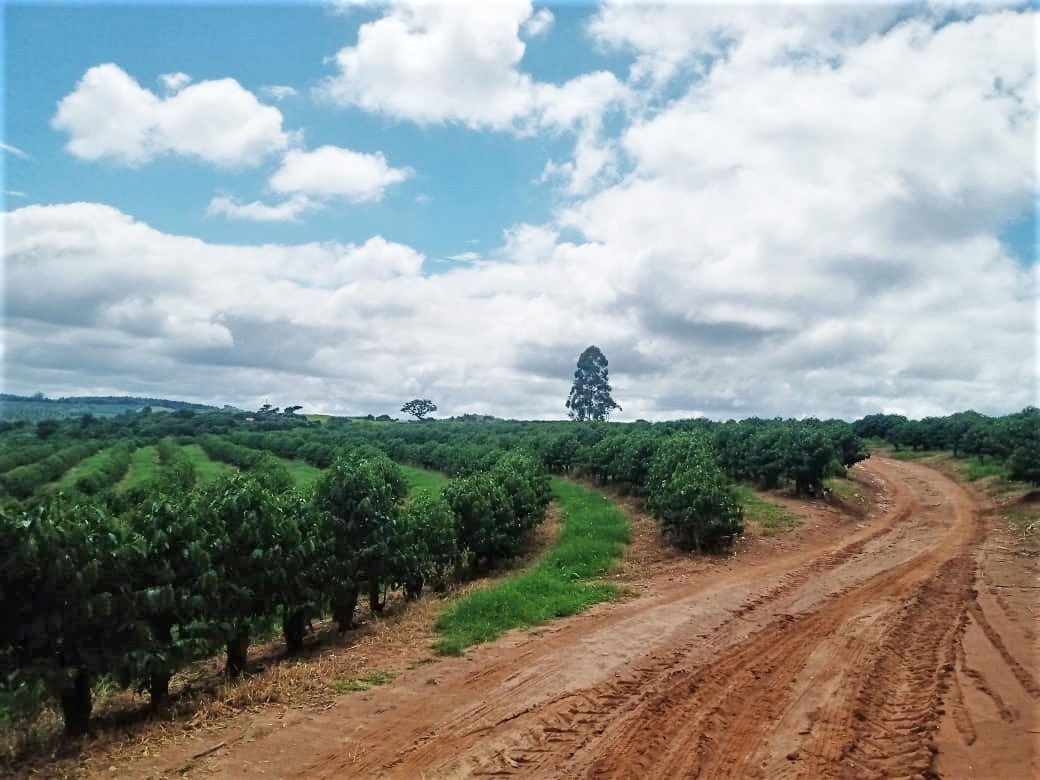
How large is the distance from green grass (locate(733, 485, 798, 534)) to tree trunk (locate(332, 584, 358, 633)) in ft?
51.9

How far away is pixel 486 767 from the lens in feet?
28.2

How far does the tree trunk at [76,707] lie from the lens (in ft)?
32.5

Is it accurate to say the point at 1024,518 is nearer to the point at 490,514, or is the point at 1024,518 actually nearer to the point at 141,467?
the point at 490,514

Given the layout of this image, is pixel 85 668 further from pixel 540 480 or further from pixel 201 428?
pixel 201 428

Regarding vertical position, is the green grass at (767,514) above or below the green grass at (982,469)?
below

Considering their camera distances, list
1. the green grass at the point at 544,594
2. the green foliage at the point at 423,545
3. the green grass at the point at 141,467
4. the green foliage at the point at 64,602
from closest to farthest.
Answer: the green foliage at the point at 64,602, the green grass at the point at 544,594, the green foliage at the point at 423,545, the green grass at the point at 141,467

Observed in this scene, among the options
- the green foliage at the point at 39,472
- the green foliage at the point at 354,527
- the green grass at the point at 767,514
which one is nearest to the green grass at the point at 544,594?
the green foliage at the point at 354,527

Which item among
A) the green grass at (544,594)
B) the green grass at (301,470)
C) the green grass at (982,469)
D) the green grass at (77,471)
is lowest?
the green grass at (77,471)

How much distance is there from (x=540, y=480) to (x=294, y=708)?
22.5 m

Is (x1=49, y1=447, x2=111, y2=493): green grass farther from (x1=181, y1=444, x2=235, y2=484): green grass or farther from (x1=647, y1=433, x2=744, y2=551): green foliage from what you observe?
(x1=647, y1=433, x2=744, y2=551): green foliage

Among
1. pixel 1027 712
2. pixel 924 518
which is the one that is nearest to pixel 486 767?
pixel 1027 712

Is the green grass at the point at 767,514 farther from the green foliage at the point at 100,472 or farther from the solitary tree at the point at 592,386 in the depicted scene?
the solitary tree at the point at 592,386

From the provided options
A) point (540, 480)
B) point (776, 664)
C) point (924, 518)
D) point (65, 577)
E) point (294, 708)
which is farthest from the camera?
point (540, 480)

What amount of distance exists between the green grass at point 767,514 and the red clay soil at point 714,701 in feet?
29.4
